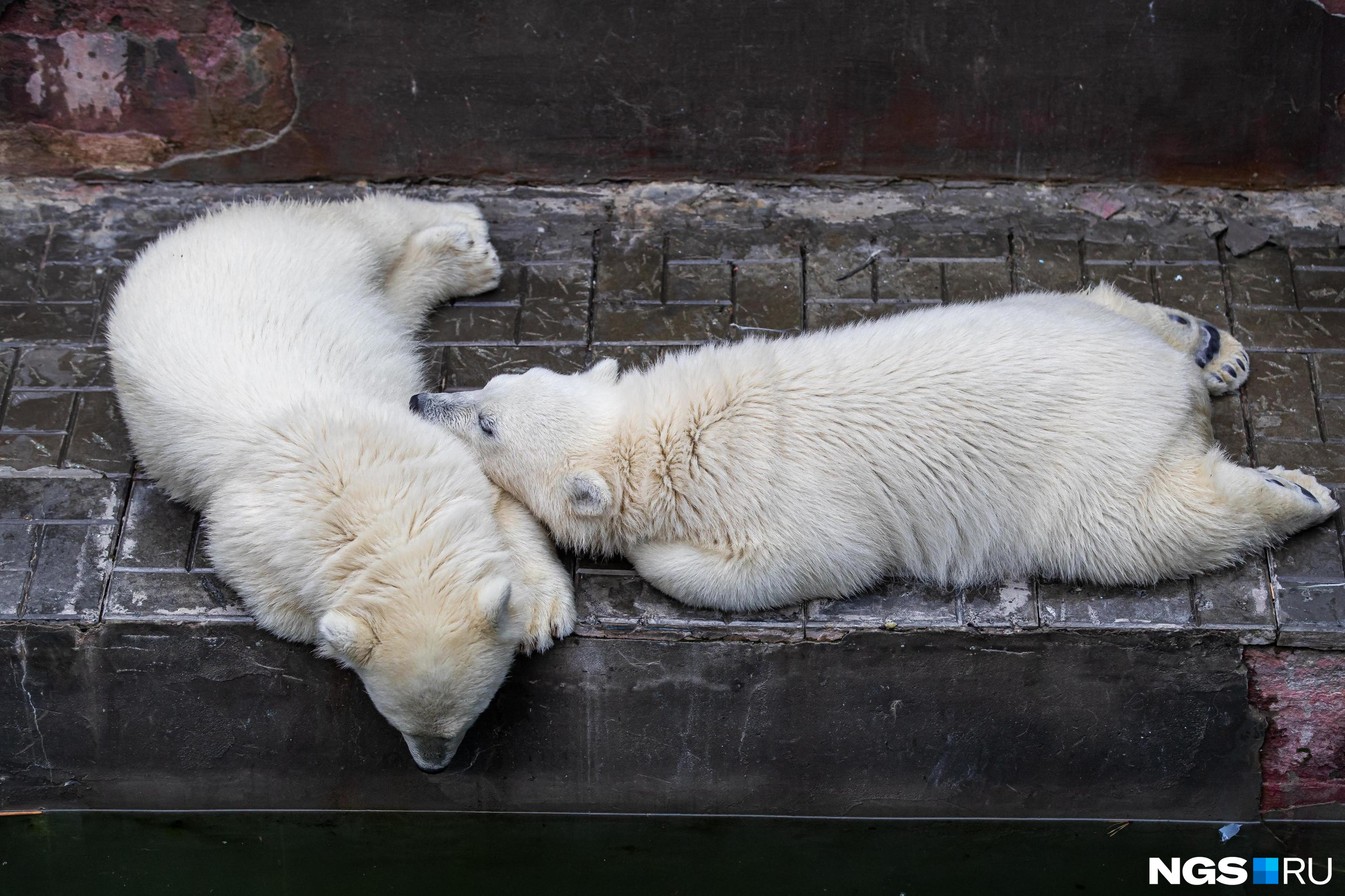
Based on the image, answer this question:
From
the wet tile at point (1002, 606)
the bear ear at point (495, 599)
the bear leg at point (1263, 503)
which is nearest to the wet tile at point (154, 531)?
the bear ear at point (495, 599)

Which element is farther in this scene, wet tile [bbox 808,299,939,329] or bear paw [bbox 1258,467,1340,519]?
wet tile [bbox 808,299,939,329]

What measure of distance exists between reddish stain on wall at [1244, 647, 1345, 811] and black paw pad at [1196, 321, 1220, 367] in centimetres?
107

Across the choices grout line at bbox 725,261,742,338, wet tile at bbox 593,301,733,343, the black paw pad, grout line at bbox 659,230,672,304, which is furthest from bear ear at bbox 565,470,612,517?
the black paw pad

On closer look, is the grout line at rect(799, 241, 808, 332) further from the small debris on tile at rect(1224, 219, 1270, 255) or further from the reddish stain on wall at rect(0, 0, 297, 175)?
the reddish stain on wall at rect(0, 0, 297, 175)

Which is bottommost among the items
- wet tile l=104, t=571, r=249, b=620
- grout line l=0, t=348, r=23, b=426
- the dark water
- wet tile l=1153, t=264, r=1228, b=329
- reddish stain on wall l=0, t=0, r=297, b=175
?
the dark water

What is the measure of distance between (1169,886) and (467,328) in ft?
10.5

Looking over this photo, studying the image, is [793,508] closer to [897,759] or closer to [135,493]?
[897,759]

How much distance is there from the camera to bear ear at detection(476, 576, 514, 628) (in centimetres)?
343

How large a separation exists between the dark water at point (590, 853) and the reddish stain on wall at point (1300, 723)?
138mm

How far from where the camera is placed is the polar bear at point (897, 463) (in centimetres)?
378

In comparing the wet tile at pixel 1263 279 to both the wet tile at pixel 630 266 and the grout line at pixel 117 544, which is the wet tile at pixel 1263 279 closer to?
the wet tile at pixel 630 266

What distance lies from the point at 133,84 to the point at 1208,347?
Result: 4319 millimetres

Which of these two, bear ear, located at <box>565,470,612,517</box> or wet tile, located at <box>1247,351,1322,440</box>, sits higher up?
wet tile, located at <box>1247,351,1322,440</box>

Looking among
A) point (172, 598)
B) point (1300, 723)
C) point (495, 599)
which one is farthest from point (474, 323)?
point (1300, 723)
